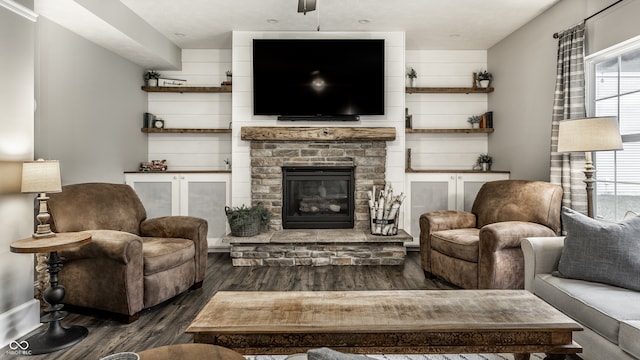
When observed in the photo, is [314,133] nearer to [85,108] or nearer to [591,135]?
[85,108]

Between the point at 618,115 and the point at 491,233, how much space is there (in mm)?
1433

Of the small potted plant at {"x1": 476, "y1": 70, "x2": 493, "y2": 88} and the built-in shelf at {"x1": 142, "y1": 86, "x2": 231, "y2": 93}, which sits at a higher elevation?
the small potted plant at {"x1": 476, "y1": 70, "x2": 493, "y2": 88}

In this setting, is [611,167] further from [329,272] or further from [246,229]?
[246,229]

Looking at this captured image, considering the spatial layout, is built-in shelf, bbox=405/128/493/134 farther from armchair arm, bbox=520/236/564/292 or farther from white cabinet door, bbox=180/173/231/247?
armchair arm, bbox=520/236/564/292

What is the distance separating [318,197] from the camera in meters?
5.02

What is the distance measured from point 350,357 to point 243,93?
4430mm

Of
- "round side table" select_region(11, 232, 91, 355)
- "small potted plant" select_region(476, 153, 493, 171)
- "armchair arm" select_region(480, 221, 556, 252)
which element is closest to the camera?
"round side table" select_region(11, 232, 91, 355)

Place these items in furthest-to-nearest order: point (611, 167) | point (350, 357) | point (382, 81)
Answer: point (382, 81) → point (611, 167) → point (350, 357)

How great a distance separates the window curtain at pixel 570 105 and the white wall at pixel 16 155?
426 centimetres

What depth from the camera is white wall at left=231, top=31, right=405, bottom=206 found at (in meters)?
4.82

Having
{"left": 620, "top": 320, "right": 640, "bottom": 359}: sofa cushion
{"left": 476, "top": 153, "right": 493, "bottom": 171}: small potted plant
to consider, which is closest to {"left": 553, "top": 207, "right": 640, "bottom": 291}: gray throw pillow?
{"left": 620, "top": 320, "right": 640, "bottom": 359}: sofa cushion

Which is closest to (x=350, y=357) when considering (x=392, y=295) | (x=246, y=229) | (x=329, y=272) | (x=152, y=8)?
(x=392, y=295)

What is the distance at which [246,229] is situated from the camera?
4.48 metres

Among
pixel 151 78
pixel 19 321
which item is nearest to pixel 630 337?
pixel 19 321
